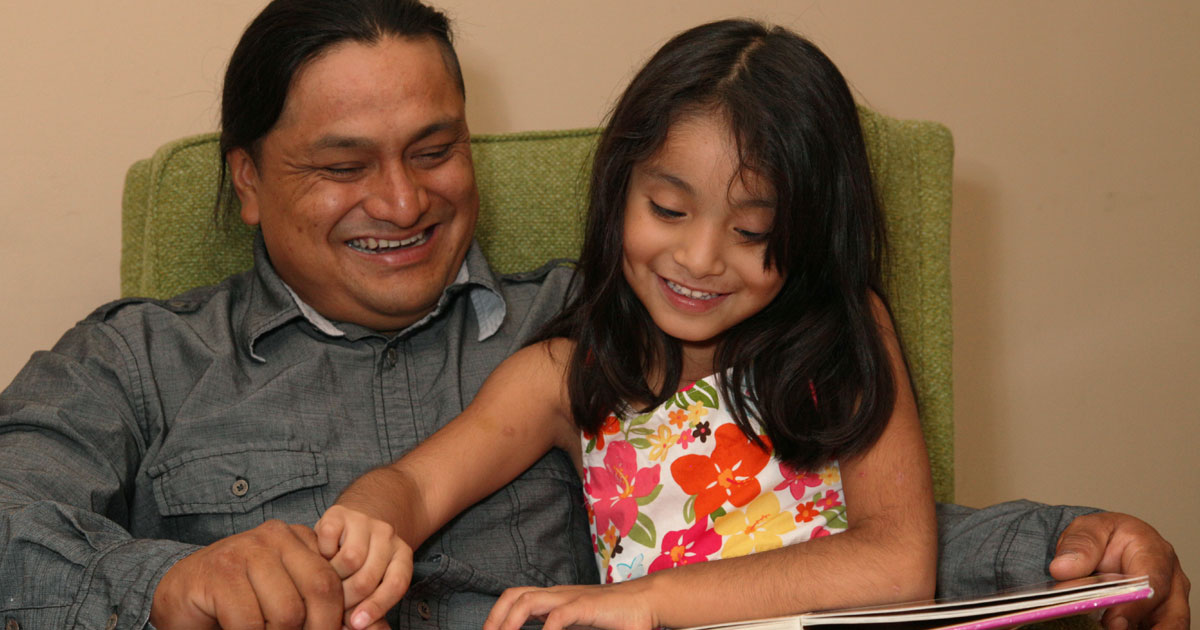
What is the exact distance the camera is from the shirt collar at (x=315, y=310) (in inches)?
61.6

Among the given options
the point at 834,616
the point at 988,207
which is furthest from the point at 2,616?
the point at 988,207

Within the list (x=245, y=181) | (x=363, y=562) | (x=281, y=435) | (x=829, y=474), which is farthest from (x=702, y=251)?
(x=245, y=181)

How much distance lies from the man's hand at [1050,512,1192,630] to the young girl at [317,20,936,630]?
153mm

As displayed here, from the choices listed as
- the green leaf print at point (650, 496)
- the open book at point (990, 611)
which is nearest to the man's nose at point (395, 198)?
the green leaf print at point (650, 496)

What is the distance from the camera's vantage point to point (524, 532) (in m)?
1.51

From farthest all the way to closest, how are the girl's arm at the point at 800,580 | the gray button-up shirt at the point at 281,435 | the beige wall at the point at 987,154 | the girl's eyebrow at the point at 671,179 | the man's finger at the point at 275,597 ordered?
the beige wall at the point at 987,154
the gray button-up shirt at the point at 281,435
the girl's eyebrow at the point at 671,179
the girl's arm at the point at 800,580
the man's finger at the point at 275,597

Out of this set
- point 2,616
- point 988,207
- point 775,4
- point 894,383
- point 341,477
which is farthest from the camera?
point 988,207

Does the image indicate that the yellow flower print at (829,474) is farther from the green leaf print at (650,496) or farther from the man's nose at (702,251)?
the man's nose at (702,251)

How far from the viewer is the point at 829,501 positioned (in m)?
1.40

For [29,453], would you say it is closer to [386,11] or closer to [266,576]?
[266,576]

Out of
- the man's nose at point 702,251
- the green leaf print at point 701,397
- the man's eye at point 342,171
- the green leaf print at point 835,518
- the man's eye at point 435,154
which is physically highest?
the man's eye at point 435,154

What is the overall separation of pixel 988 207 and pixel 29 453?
5.91ft

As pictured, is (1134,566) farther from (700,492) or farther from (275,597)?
(275,597)

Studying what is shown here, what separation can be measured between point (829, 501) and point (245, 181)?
2.97ft
